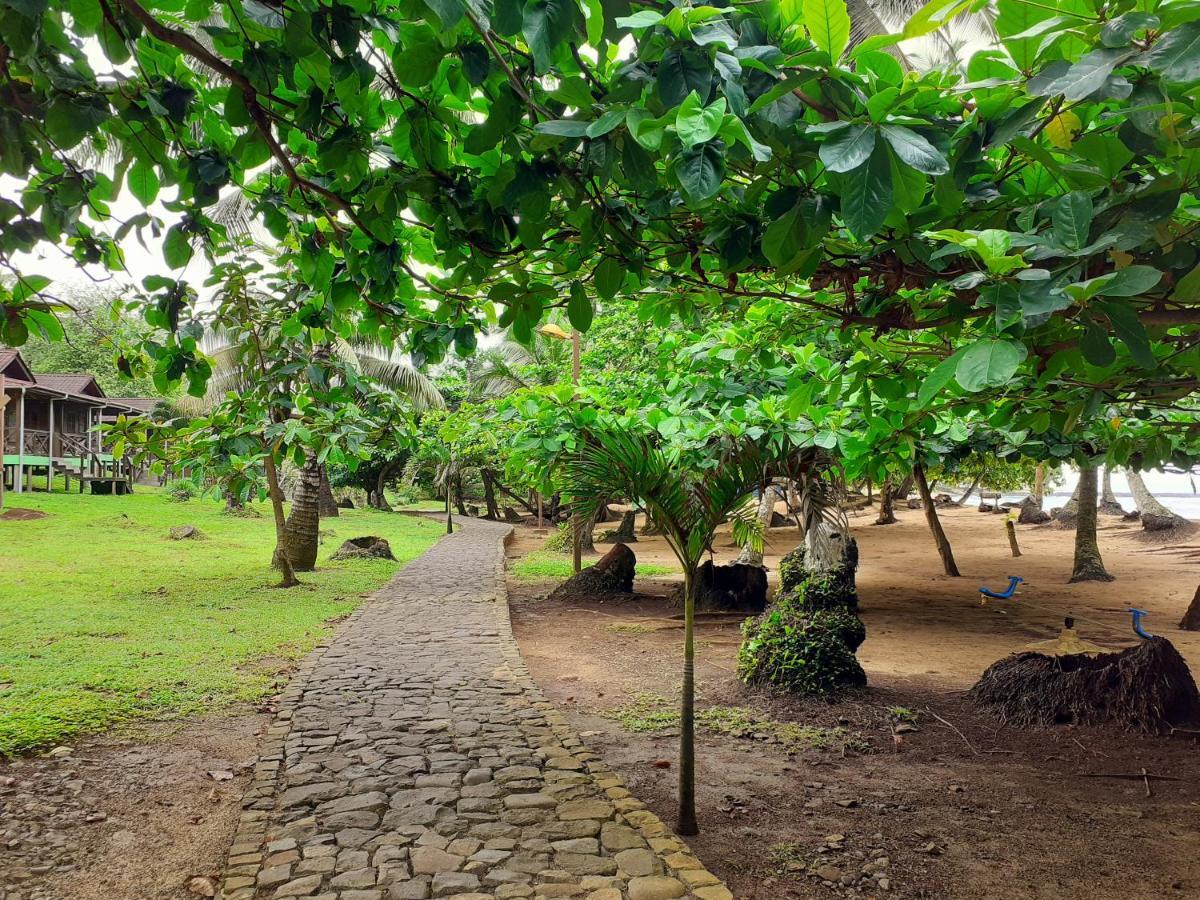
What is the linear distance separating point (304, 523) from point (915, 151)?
13.3 metres

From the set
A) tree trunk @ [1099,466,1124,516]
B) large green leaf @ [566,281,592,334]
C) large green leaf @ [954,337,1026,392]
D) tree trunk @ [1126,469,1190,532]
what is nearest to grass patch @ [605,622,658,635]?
large green leaf @ [566,281,592,334]

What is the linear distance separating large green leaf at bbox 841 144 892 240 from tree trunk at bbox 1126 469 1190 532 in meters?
22.3

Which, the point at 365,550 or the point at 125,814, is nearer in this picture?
the point at 125,814

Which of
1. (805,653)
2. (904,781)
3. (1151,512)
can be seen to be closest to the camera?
(904,781)

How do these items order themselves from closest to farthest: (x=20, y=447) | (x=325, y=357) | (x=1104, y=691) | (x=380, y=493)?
(x=1104, y=691), (x=325, y=357), (x=20, y=447), (x=380, y=493)

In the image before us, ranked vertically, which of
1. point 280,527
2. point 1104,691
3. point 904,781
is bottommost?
point 904,781

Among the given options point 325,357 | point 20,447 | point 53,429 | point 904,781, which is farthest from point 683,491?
point 53,429

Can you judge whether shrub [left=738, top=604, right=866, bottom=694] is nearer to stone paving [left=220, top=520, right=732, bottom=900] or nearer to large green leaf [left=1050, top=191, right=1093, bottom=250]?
stone paving [left=220, top=520, right=732, bottom=900]

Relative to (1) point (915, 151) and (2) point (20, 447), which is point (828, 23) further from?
(2) point (20, 447)

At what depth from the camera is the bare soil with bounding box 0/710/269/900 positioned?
132 inches

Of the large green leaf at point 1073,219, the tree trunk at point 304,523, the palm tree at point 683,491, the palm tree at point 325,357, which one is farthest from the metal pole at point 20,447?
the large green leaf at point 1073,219

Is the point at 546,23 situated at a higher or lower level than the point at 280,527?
higher

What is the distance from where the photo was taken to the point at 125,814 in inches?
159

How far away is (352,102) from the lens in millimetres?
2611
